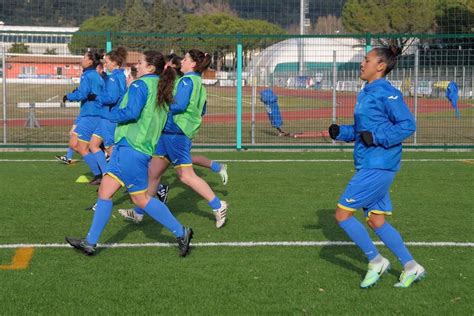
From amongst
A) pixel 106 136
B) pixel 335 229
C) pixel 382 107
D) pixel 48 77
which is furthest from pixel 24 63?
pixel 382 107

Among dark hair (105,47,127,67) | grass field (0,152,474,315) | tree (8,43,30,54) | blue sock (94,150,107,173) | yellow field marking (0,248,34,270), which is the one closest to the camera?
grass field (0,152,474,315)

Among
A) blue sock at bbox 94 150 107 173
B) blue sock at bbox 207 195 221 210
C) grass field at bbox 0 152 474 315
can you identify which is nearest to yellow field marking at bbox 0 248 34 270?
grass field at bbox 0 152 474 315

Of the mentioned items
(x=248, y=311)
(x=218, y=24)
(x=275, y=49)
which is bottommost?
(x=248, y=311)

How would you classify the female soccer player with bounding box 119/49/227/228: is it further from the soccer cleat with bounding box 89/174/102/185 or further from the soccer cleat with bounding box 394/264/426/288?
the soccer cleat with bounding box 89/174/102/185

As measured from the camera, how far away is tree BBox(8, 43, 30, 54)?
58.9ft

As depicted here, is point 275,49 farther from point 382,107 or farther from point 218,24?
point 218,24

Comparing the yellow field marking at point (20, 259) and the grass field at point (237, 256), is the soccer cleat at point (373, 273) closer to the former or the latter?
the grass field at point (237, 256)

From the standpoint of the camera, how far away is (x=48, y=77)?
18.0m

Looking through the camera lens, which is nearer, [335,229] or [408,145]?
[335,229]

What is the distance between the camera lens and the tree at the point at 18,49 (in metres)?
17.9

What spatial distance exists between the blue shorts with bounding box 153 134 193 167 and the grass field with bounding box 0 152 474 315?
739 mm

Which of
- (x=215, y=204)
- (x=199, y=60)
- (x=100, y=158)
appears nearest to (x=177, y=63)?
(x=199, y=60)

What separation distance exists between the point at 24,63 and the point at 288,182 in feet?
28.3

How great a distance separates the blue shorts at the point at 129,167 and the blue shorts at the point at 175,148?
1.66m
